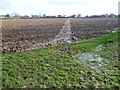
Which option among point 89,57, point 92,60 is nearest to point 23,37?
point 89,57

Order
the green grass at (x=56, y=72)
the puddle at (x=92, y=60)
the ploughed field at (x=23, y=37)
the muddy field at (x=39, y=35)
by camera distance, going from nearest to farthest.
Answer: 1. the green grass at (x=56, y=72)
2. the puddle at (x=92, y=60)
3. the ploughed field at (x=23, y=37)
4. the muddy field at (x=39, y=35)

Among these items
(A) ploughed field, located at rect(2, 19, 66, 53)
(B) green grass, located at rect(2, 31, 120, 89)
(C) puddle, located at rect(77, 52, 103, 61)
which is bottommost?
(B) green grass, located at rect(2, 31, 120, 89)

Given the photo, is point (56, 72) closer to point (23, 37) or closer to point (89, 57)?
point (89, 57)

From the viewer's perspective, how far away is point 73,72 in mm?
9070

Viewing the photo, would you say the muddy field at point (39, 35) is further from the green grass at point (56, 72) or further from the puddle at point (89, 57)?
the puddle at point (89, 57)

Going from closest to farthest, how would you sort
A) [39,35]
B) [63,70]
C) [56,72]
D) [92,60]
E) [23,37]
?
[56,72], [63,70], [92,60], [23,37], [39,35]

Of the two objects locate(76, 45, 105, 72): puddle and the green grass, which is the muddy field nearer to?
the green grass

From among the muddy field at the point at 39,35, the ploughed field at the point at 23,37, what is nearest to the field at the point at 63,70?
the ploughed field at the point at 23,37

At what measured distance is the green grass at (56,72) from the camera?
7.66 metres

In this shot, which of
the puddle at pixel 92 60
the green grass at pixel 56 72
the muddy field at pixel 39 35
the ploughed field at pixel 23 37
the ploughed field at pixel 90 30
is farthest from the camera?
the ploughed field at pixel 90 30

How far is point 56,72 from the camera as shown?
9.02m

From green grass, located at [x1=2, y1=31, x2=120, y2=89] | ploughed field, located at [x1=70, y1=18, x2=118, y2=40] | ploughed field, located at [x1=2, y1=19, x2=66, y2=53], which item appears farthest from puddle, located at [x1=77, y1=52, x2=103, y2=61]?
ploughed field, located at [x1=70, y1=18, x2=118, y2=40]

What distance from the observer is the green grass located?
7660 millimetres

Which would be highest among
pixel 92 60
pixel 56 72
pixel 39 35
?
pixel 39 35
